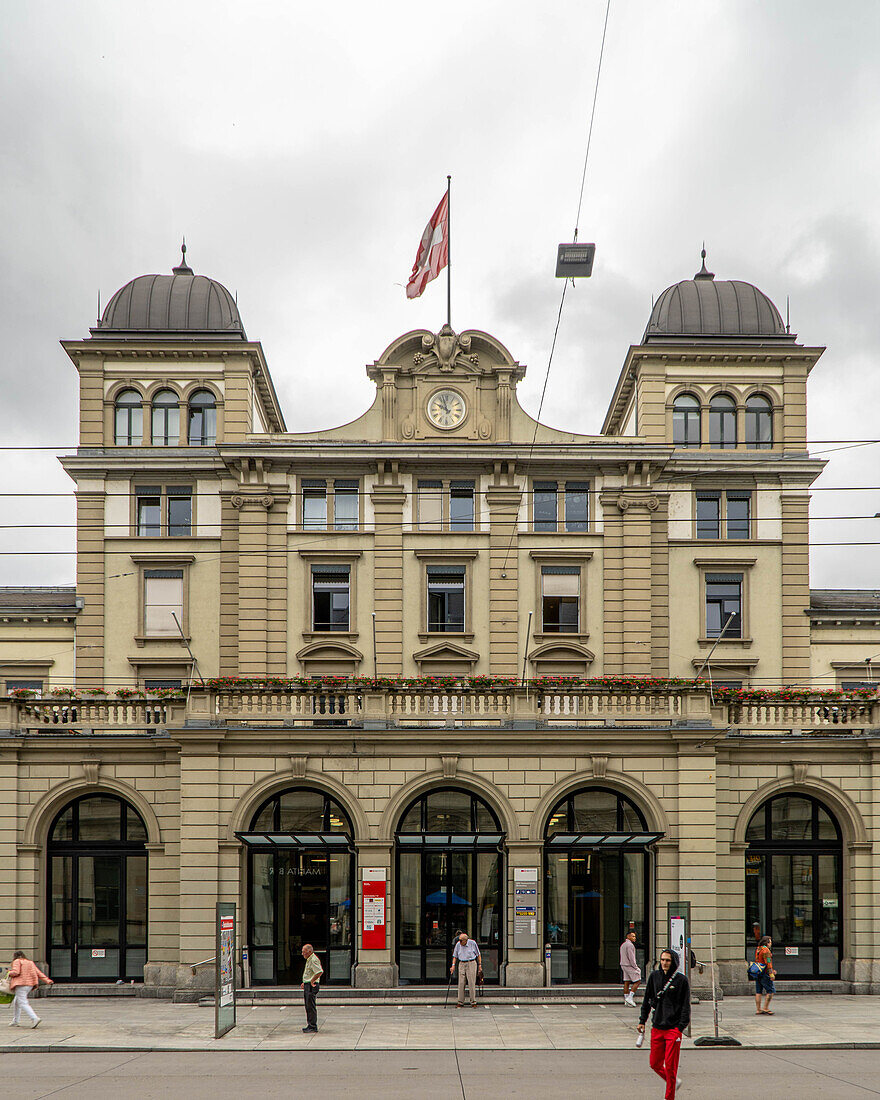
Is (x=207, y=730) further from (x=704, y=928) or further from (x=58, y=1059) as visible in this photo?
(x=704, y=928)

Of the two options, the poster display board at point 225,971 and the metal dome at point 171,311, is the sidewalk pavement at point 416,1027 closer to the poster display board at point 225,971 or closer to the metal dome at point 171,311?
the poster display board at point 225,971

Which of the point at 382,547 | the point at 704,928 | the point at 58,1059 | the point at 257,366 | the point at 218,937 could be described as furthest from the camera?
the point at 257,366

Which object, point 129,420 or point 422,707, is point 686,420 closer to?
point 422,707

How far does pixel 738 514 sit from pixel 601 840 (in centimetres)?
1772

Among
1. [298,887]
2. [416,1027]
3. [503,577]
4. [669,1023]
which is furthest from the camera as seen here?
[503,577]

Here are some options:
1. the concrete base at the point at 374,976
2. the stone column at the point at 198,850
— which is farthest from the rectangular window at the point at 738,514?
the stone column at the point at 198,850

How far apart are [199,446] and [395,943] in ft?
67.9

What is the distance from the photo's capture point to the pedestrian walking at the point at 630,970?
26.0 metres

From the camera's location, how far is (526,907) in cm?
2745

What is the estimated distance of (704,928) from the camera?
27.3 metres

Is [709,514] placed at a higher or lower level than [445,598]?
higher

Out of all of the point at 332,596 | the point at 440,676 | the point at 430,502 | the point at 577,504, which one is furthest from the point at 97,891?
the point at 577,504

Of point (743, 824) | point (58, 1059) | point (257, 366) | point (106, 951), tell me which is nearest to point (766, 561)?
point (743, 824)

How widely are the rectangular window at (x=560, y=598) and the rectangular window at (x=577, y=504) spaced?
1.55 metres
